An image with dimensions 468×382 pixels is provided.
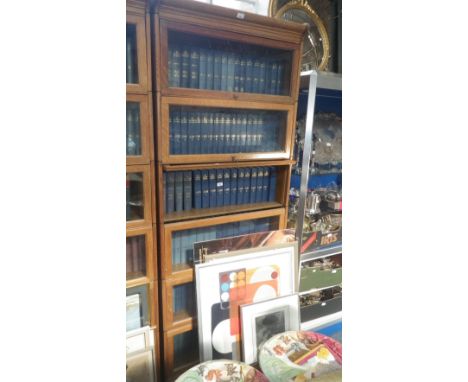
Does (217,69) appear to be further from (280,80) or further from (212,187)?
(212,187)

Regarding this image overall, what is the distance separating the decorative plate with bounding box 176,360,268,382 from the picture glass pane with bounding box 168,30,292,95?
102 cm

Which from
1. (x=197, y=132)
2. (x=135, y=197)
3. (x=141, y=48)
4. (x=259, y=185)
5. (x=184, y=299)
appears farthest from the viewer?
(x=259, y=185)

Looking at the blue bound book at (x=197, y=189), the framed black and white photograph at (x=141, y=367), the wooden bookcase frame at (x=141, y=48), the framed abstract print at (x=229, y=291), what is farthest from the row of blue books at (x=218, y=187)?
the framed black and white photograph at (x=141, y=367)

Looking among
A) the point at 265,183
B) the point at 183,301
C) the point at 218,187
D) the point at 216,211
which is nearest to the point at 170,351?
the point at 183,301

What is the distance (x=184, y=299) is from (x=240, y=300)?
24 cm

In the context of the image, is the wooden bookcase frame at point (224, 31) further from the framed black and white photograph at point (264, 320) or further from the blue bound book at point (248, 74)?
the framed black and white photograph at point (264, 320)

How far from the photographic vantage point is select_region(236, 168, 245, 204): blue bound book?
1431mm

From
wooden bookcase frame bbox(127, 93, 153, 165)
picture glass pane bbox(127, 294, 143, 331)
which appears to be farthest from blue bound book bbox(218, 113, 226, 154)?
picture glass pane bbox(127, 294, 143, 331)

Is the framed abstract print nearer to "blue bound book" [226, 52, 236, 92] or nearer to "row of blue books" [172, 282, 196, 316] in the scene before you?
"row of blue books" [172, 282, 196, 316]

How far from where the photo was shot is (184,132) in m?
1.25

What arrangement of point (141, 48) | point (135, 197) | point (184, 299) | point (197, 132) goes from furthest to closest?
point (184, 299) → point (197, 132) → point (135, 197) → point (141, 48)
